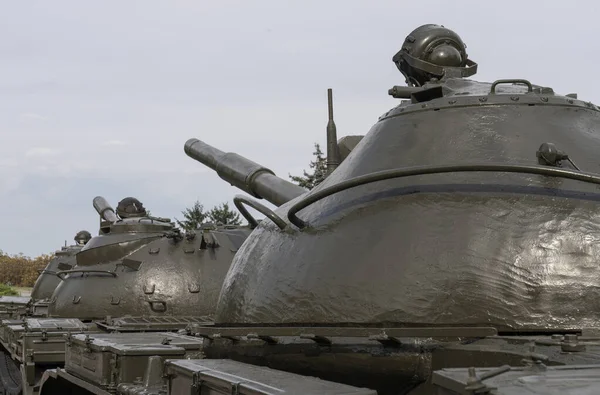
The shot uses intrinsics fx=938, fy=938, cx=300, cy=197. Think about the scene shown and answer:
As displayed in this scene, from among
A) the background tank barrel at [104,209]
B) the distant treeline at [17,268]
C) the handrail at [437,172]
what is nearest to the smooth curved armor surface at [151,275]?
the background tank barrel at [104,209]

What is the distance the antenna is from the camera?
6.67 m

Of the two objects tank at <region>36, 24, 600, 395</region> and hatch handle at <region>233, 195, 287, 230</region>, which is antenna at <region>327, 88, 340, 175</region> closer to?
hatch handle at <region>233, 195, 287, 230</region>

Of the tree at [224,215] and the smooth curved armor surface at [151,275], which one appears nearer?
the smooth curved armor surface at [151,275]

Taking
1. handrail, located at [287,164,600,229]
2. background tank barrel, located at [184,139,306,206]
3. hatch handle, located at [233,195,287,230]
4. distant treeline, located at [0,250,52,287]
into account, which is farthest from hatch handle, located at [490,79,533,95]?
distant treeline, located at [0,250,52,287]

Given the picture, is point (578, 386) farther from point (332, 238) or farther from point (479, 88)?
point (479, 88)

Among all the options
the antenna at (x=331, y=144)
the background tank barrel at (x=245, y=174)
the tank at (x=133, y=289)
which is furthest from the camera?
the tank at (x=133, y=289)

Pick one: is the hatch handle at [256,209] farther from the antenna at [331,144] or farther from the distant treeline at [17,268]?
the distant treeline at [17,268]

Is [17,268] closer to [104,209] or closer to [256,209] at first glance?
[104,209]

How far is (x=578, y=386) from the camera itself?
288cm

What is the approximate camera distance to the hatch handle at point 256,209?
17.9ft

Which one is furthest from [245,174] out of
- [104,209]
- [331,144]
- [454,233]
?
[104,209]

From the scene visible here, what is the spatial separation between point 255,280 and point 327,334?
1.03 metres

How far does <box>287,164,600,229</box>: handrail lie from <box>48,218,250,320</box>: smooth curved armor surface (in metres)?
7.59

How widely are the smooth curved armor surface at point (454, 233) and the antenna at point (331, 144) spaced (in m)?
1.17
